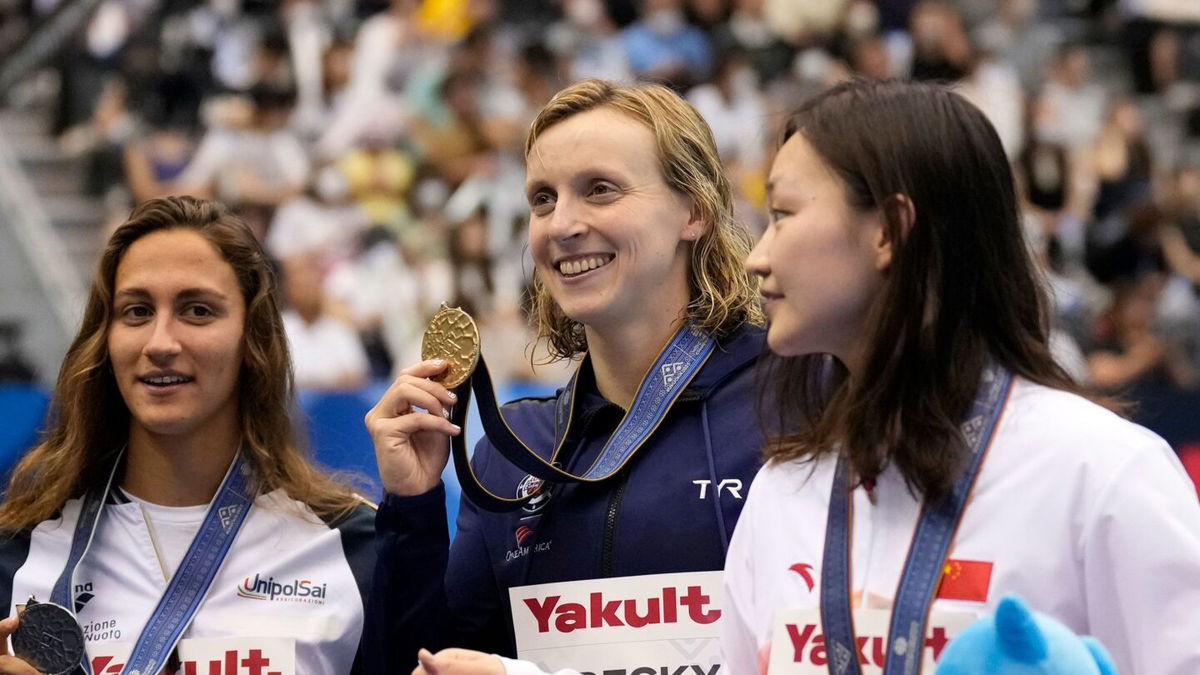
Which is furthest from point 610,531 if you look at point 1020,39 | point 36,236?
point 1020,39

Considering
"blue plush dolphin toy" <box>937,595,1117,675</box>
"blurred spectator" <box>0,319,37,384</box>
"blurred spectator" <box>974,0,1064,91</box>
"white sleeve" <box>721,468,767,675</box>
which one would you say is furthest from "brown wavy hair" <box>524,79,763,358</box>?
"blurred spectator" <box>974,0,1064,91</box>

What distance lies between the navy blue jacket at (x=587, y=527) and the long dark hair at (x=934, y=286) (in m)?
0.76

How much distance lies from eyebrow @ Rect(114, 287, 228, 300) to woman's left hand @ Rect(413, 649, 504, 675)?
1.18 meters

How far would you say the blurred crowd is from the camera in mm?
9633

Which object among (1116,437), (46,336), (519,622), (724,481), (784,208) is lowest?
(46,336)

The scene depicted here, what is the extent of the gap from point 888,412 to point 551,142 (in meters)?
1.19

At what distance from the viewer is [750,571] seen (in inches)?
107

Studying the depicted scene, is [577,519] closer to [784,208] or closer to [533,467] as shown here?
[533,467]

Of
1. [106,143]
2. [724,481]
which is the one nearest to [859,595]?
[724,481]

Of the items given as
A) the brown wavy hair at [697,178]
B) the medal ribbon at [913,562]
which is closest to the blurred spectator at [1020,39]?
the brown wavy hair at [697,178]

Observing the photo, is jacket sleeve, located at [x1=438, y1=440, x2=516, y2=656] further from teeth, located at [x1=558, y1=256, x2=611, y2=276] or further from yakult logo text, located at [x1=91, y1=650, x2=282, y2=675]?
teeth, located at [x1=558, y1=256, x2=611, y2=276]

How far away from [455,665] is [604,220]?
1.00 m

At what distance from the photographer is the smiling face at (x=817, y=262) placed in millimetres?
2535

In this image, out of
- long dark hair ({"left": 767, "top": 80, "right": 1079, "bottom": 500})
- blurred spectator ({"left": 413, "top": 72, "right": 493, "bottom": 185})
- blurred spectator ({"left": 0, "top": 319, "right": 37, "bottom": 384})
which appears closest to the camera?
long dark hair ({"left": 767, "top": 80, "right": 1079, "bottom": 500})
